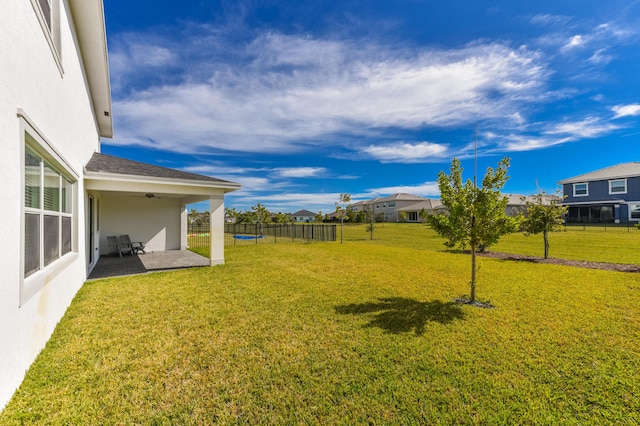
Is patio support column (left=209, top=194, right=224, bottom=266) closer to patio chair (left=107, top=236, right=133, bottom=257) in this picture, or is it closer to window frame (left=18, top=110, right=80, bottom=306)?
window frame (left=18, top=110, right=80, bottom=306)

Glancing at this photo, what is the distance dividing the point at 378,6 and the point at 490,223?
7.97m

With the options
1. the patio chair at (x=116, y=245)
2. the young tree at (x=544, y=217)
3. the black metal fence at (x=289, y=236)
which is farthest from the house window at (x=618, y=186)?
the patio chair at (x=116, y=245)

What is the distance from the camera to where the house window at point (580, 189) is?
36.3 meters

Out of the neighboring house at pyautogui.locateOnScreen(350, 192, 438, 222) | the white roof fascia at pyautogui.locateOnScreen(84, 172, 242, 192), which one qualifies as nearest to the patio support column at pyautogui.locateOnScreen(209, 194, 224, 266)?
the white roof fascia at pyautogui.locateOnScreen(84, 172, 242, 192)

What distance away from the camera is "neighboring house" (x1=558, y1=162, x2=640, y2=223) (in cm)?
3247

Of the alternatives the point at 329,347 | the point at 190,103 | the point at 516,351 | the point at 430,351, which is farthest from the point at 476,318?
the point at 190,103

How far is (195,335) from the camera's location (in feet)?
15.3

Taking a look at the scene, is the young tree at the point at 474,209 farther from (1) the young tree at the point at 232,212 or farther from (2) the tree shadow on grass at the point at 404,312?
(1) the young tree at the point at 232,212

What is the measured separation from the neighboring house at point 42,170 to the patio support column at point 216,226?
185cm

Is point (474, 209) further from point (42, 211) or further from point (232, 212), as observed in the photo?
point (232, 212)

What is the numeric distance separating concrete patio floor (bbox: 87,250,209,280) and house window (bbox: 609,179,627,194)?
4691 cm

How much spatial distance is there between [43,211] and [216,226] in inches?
262

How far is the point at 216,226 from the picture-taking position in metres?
10.8

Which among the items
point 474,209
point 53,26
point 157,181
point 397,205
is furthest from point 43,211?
point 397,205
